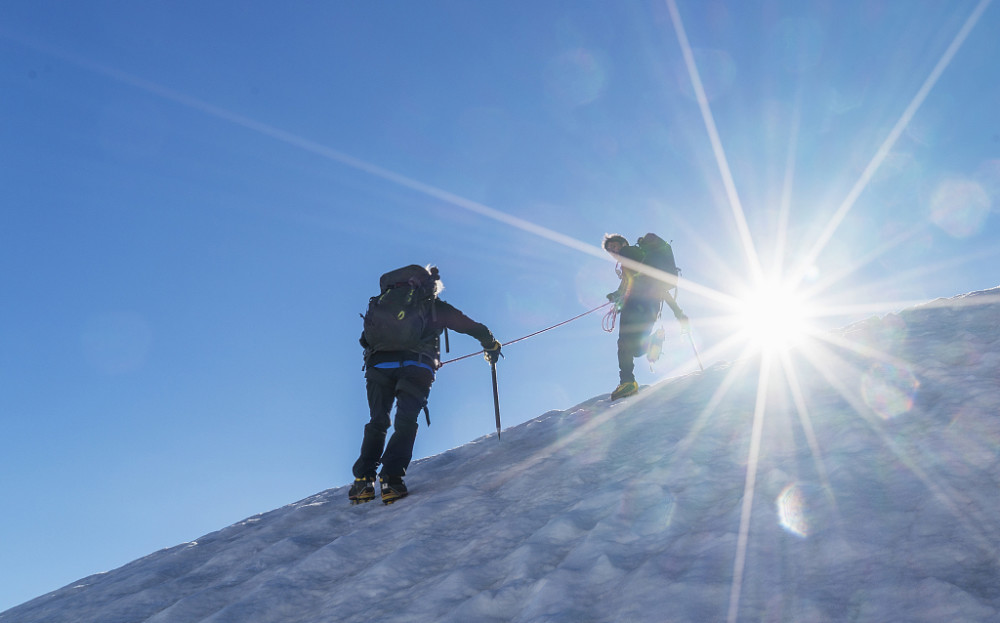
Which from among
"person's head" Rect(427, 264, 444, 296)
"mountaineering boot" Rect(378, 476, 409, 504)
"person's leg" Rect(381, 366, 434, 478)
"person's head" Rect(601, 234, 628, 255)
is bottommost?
"mountaineering boot" Rect(378, 476, 409, 504)

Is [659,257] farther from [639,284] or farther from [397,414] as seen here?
[397,414]

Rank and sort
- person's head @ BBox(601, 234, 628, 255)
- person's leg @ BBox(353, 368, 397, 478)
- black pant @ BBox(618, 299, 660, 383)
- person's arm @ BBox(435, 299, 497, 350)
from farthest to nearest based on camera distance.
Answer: person's head @ BBox(601, 234, 628, 255) → black pant @ BBox(618, 299, 660, 383) → person's arm @ BBox(435, 299, 497, 350) → person's leg @ BBox(353, 368, 397, 478)

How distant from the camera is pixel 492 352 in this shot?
6824 mm

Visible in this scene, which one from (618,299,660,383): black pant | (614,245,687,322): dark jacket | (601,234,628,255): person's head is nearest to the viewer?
(618,299,660,383): black pant

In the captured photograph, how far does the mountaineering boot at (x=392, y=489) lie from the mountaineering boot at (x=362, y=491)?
0.38 metres

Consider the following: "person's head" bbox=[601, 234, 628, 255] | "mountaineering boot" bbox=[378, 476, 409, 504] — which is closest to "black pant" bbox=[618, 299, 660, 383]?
"person's head" bbox=[601, 234, 628, 255]

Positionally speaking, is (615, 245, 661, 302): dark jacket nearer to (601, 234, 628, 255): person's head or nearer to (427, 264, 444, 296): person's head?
(601, 234, 628, 255): person's head

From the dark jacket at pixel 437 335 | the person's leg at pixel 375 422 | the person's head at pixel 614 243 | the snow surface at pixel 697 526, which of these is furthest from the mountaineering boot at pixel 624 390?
the person's leg at pixel 375 422

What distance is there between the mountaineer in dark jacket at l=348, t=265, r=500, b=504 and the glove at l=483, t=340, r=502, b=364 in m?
0.63

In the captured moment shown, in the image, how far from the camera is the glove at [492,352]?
6.69 m

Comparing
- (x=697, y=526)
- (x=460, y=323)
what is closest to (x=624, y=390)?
(x=460, y=323)

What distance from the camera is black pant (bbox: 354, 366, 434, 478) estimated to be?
586 centimetres

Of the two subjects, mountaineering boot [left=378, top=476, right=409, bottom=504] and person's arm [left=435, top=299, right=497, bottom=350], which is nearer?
mountaineering boot [left=378, top=476, right=409, bottom=504]

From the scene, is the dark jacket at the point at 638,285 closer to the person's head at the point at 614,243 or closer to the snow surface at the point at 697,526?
the person's head at the point at 614,243
